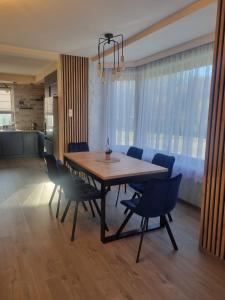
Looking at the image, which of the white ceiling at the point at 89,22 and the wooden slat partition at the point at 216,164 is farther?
the white ceiling at the point at 89,22

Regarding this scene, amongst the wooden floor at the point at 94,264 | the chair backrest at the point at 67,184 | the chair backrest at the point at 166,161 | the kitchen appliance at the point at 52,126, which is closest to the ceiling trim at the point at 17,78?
the kitchen appliance at the point at 52,126

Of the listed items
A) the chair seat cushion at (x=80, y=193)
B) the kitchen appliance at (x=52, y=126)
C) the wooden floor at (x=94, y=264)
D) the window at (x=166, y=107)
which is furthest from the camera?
the kitchen appliance at (x=52, y=126)

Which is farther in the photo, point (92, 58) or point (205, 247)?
point (92, 58)

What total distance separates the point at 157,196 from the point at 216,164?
0.65 m

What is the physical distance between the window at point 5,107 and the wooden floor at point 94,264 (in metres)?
4.88

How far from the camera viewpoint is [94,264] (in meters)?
2.20

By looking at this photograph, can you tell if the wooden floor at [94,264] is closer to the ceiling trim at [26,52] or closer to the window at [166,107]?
the window at [166,107]

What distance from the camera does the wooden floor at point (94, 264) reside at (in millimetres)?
1863

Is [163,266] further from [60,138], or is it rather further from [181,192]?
[60,138]

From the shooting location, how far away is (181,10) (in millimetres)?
2543

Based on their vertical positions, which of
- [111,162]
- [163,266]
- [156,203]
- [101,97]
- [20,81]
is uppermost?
[20,81]

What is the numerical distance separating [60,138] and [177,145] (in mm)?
2339

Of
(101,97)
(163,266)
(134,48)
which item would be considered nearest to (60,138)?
(101,97)

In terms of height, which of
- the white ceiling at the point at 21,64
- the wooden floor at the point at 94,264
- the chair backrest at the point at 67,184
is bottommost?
the wooden floor at the point at 94,264
